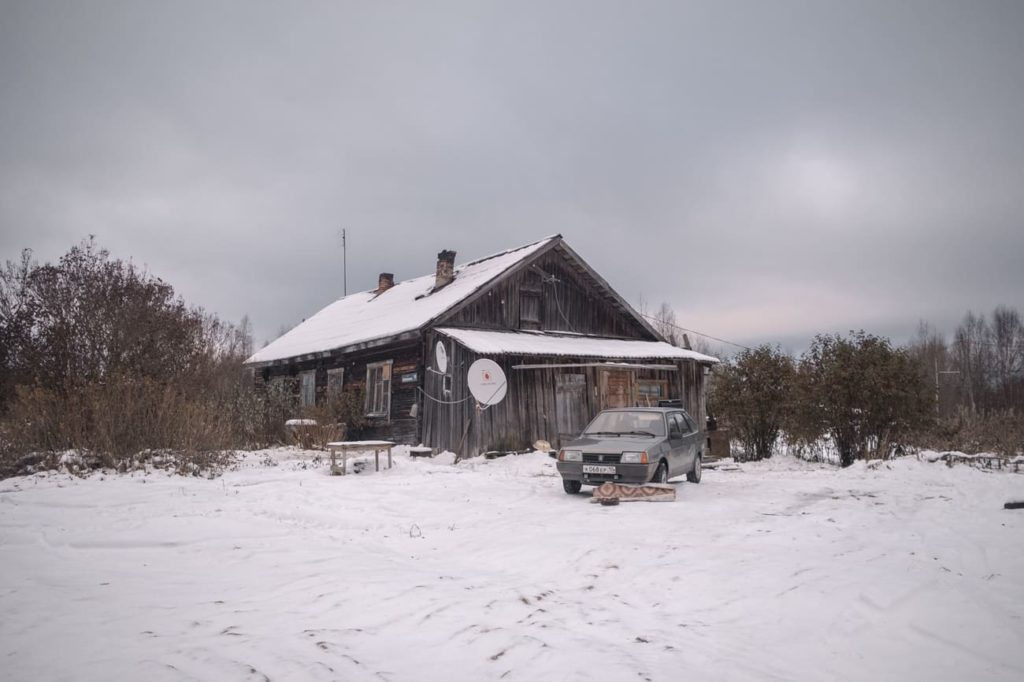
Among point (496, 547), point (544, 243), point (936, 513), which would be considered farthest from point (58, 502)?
point (544, 243)

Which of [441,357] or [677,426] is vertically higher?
[441,357]

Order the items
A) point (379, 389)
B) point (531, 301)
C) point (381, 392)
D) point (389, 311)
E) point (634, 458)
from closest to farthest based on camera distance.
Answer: point (634, 458) → point (381, 392) → point (379, 389) → point (531, 301) → point (389, 311)

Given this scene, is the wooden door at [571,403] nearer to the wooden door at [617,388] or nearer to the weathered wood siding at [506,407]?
the weathered wood siding at [506,407]

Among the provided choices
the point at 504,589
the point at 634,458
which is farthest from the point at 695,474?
the point at 504,589

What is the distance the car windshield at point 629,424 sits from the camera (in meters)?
11.2

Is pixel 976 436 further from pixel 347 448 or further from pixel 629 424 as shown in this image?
pixel 347 448

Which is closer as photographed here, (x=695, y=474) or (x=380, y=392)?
(x=695, y=474)

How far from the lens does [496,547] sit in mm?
6730

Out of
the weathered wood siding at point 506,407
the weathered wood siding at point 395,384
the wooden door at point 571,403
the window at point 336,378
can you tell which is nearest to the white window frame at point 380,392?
the weathered wood siding at point 395,384

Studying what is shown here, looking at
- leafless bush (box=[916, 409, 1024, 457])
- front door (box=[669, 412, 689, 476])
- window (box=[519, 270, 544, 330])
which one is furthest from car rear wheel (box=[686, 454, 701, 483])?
window (box=[519, 270, 544, 330])

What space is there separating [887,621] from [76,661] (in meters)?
5.07

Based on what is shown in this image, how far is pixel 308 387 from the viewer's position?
76.9 ft

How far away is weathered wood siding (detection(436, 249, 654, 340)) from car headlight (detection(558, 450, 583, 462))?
8274 mm

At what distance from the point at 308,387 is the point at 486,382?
31.8 ft
